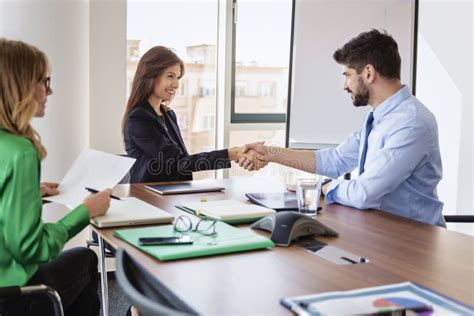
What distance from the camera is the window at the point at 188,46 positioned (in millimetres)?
3637

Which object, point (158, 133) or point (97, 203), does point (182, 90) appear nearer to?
point (158, 133)

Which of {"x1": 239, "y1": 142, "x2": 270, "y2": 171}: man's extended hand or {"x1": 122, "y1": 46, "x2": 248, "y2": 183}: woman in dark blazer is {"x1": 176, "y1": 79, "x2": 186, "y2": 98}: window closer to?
{"x1": 122, "y1": 46, "x2": 248, "y2": 183}: woman in dark blazer

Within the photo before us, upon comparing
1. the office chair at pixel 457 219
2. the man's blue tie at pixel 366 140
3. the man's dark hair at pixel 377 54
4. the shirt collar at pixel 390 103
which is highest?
the man's dark hair at pixel 377 54

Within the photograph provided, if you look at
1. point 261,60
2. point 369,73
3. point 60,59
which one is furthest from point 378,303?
point 261,60

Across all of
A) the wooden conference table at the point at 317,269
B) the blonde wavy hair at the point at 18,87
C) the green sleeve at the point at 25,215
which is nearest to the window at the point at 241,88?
the wooden conference table at the point at 317,269

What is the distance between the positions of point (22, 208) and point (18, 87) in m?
0.33

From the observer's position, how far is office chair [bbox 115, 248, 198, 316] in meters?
0.91

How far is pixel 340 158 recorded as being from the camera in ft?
8.81

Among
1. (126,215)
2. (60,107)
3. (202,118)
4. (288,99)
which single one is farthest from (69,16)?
(126,215)

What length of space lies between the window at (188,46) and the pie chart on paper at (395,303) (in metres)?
2.79

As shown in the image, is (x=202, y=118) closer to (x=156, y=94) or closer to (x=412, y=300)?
(x=156, y=94)

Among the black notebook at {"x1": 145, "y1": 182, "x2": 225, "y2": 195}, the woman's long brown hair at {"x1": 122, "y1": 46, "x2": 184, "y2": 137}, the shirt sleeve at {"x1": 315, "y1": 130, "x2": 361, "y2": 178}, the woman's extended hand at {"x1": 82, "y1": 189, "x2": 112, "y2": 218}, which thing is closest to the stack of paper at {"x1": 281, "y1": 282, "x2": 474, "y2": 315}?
the woman's extended hand at {"x1": 82, "y1": 189, "x2": 112, "y2": 218}

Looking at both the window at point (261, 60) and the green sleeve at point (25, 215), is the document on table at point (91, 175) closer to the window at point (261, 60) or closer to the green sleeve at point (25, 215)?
the green sleeve at point (25, 215)

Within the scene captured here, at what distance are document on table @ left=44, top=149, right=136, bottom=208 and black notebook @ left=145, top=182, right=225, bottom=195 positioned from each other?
39 centimetres
